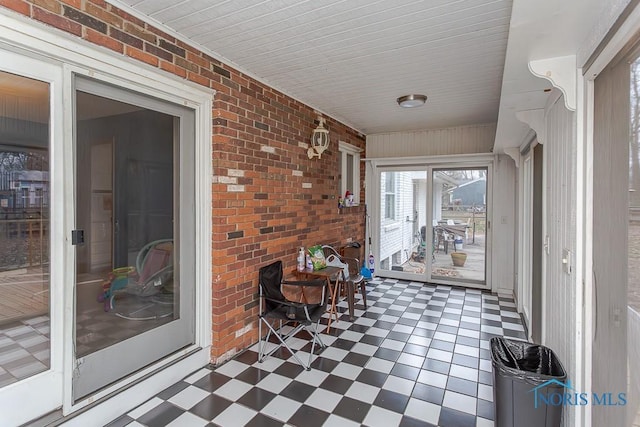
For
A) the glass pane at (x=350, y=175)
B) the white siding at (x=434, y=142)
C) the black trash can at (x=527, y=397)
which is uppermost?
the white siding at (x=434, y=142)

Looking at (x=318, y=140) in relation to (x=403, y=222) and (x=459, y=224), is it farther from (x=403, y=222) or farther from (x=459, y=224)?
(x=459, y=224)

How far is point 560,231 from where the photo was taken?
200cm

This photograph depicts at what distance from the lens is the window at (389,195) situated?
576 cm

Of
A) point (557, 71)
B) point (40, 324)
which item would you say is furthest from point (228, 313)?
point (557, 71)

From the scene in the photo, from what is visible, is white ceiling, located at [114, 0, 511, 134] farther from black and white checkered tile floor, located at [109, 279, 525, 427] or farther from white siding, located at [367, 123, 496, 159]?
black and white checkered tile floor, located at [109, 279, 525, 427]

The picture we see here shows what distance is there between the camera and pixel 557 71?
167 cm

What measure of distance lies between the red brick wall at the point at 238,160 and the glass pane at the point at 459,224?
251 centimetres

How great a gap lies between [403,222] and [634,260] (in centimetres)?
467

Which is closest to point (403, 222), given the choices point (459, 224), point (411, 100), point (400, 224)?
point (400, 224)

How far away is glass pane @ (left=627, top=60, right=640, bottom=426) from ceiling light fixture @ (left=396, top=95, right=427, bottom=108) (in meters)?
2.59

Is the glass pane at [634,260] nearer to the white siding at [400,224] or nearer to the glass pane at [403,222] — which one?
the glass pane at [403,222]

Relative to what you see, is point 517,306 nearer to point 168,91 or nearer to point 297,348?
point 297,348

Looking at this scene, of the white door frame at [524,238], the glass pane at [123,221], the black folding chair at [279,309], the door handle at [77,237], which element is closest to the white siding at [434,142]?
the white door frame at [524,238]

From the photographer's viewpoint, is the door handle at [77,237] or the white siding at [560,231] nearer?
the white siding at [560,231]
